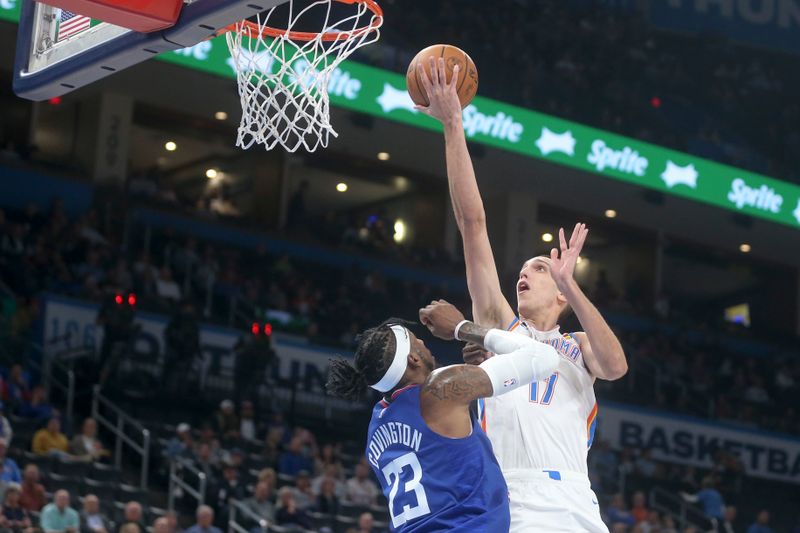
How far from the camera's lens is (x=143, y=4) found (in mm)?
4684

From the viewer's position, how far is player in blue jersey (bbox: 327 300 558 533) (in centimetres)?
421

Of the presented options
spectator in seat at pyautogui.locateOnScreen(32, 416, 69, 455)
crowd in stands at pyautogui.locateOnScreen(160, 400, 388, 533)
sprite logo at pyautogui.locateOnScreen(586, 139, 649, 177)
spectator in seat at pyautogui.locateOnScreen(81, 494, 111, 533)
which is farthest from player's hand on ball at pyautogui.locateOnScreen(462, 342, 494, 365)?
sprite logo at pyautogui.locateOnScreen(586, 139, 649, 177)

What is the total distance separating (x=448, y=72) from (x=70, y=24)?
1.62m

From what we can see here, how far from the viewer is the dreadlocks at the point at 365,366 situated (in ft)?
14.2

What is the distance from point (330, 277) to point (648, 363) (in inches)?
217

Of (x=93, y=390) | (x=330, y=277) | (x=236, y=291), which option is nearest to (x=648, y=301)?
(x=330, y=277)

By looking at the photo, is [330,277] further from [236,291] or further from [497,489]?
[497,489]

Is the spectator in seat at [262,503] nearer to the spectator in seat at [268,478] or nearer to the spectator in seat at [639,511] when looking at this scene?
the spectator in seat at [268,478]

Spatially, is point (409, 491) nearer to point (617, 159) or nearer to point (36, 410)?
point (36, 410)

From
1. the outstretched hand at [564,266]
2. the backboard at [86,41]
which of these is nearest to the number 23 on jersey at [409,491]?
the outstretched hand at [564,266]

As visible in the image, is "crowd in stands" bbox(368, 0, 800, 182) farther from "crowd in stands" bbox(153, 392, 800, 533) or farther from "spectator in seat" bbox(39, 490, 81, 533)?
"spectator in seat" bbox(39, 490, 81, 533)

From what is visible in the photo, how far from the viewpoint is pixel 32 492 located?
36.9 ft

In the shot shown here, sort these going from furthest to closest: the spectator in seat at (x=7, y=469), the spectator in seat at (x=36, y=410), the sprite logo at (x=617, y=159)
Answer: the sprite logo at (x=617, y=159)
the spectator in seat at (x=36, y=410)
the spectator in seat at (x=7, y=469)

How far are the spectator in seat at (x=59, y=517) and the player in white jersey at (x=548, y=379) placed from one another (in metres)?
6.75
